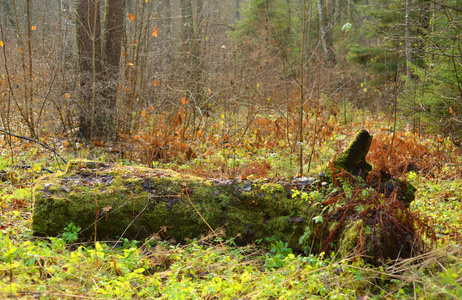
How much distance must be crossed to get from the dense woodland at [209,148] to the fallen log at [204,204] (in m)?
0.10

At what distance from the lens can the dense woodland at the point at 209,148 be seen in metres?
2.84

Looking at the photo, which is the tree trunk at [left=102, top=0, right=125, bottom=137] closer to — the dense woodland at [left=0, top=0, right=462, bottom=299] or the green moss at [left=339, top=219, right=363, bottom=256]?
the dense woodland at [left=0, top=0, right=462, bottom=299]

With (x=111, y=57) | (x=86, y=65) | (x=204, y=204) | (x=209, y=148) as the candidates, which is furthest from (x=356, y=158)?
(x=86, y=65)

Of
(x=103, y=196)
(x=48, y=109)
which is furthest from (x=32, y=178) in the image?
(x=48, y=109)

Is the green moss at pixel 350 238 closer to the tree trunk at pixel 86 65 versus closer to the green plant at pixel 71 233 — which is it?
the green plant at pixel 71 233

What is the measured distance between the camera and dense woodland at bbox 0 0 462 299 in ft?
9.33

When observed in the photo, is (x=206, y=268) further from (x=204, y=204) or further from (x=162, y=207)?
(x=162, y=207)

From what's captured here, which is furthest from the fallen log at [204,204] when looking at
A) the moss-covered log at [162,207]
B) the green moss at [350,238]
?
the green moss at [350,238]

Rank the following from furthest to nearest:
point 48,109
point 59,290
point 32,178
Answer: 1. point 48,109
2. point 32,178
3. point 59,290

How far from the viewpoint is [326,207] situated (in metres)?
3.52

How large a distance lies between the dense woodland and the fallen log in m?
0.10

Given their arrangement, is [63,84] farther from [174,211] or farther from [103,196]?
[174,211]

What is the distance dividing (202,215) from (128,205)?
0.79m

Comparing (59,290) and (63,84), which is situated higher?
(63,84)
